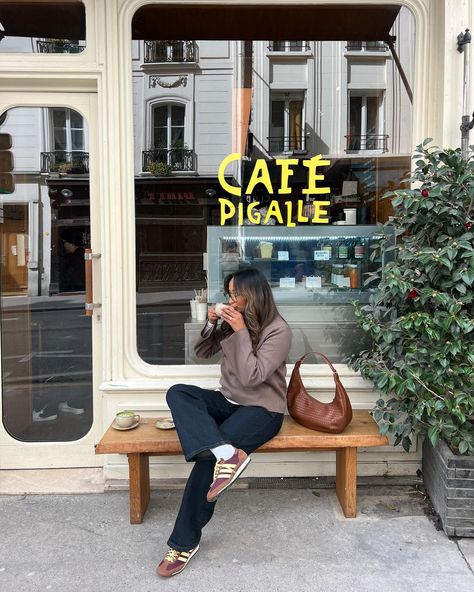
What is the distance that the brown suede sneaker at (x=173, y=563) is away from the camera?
2.32 metres

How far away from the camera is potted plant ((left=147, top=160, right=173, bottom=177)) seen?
3.34 m

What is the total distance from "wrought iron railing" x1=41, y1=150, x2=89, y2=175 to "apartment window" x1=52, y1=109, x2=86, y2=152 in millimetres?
32

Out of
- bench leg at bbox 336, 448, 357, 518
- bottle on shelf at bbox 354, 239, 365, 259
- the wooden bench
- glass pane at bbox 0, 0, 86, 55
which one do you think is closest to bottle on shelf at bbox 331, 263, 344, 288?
bottle on shelf at bbox 354, 239, 365, 259

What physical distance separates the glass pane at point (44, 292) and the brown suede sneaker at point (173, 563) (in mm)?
1283

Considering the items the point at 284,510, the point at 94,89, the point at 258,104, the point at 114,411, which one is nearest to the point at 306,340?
the point at 284,510

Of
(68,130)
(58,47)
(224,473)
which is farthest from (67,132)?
(224,473)

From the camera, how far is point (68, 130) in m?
3.26

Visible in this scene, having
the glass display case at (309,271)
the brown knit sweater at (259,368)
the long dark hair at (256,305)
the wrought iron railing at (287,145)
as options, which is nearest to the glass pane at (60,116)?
the glass display case at (309,271)

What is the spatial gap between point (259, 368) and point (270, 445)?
448mm

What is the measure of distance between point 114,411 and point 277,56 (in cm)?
264

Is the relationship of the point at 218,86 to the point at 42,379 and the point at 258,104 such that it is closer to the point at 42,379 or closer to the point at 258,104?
the point at 258,104

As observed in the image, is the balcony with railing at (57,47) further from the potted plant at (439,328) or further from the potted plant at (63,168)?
the potted plant at (439,328)

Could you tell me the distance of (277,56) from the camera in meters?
3.50

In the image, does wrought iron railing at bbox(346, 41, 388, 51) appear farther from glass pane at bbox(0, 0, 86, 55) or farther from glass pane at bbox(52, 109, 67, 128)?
glass pane at bbox(52, 109, 67, 128)
